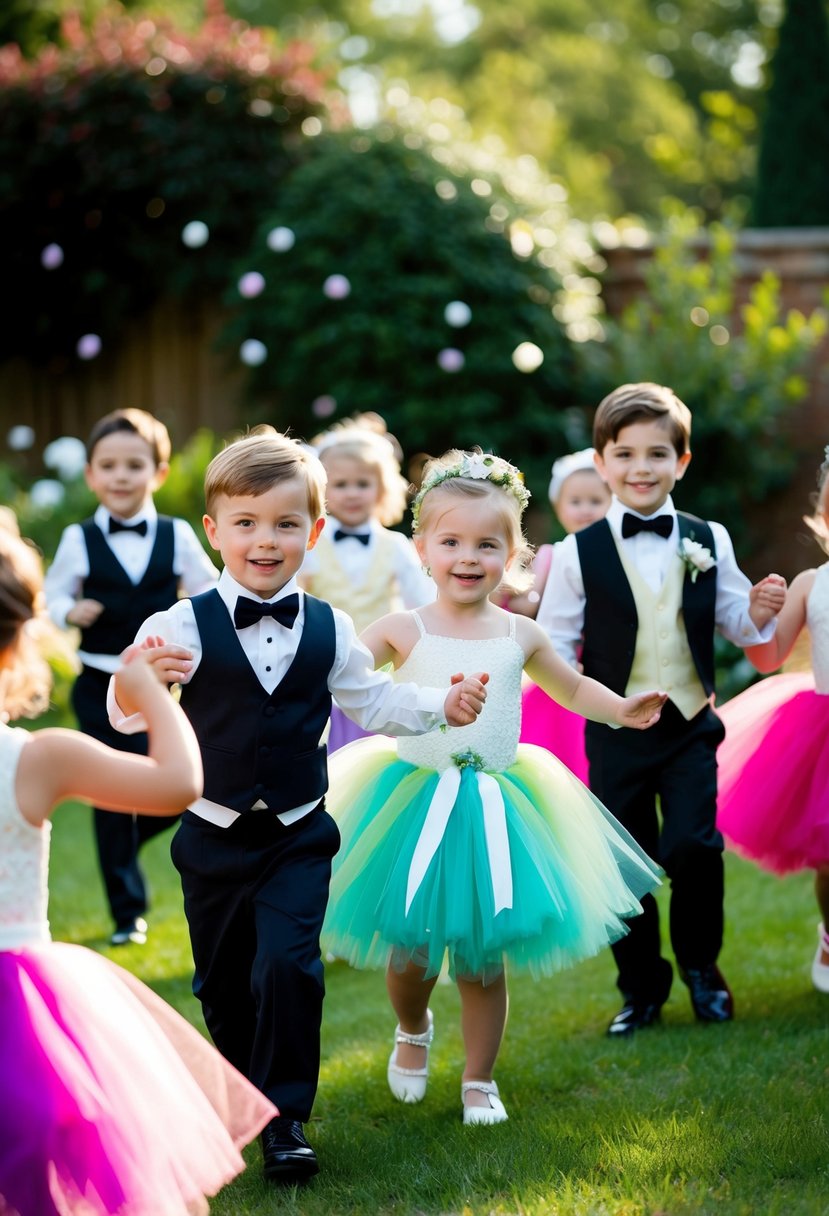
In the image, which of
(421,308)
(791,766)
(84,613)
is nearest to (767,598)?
(791,766)

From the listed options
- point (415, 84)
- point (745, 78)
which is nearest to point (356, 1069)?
point (415, 84)

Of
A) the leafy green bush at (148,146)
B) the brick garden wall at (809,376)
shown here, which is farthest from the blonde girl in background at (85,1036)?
the leafy green bush at (148,146)

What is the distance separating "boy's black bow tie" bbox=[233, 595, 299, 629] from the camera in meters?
3.56

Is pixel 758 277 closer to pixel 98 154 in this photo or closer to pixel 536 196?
pixel 536 196

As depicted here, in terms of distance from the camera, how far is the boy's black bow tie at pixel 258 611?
3561 millimetres

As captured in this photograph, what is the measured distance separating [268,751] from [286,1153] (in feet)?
3.02

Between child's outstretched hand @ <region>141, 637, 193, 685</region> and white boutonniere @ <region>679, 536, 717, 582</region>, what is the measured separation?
1905 millimetres

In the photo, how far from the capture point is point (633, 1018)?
4.72m

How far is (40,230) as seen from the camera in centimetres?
1306

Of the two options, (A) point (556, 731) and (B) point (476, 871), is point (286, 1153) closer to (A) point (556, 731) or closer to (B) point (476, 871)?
(B) point (476, 871)

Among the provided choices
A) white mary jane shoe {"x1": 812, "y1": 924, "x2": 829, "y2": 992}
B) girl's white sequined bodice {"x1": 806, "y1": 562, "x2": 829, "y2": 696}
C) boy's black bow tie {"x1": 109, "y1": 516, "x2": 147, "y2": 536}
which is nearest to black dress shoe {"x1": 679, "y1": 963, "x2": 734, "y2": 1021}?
white mary jane shoe {"x1": 812, "y1": 924, "x2": 829, "y2": 992}

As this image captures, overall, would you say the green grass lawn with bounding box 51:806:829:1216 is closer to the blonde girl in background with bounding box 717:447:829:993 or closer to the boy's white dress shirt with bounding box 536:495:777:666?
the blonde girl in background with bounding box 717:447:829:993

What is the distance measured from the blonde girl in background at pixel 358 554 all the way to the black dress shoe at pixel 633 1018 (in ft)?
5.48

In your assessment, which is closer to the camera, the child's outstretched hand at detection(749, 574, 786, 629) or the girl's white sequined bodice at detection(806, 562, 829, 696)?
the child's outstretched hand at detection(749, 574, 786, 629)
